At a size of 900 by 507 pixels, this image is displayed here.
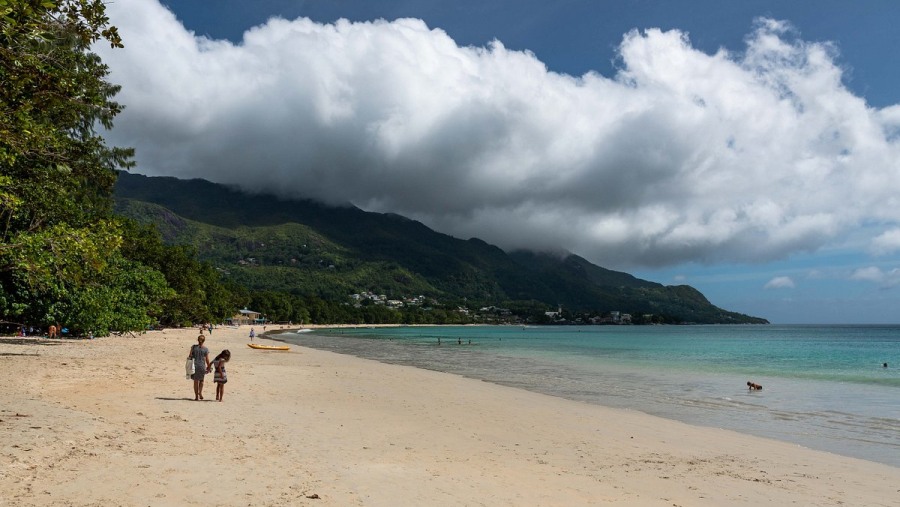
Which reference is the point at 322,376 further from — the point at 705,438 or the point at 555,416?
the point at 705,438

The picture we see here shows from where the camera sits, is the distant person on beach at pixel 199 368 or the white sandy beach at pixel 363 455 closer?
the white sandy beach at pixel 363 455

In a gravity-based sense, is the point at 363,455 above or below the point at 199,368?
below

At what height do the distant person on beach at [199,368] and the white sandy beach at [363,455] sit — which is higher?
the distant person on beach at [199,368]

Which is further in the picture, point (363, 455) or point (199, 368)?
point (199, 368)

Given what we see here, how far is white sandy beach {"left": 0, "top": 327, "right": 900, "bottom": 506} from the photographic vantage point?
295 inches

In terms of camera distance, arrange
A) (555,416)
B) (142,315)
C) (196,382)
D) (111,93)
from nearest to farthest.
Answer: (196,382) < (555,416) < (111,93) < (142,315)

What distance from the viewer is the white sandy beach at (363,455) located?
7.49 meters

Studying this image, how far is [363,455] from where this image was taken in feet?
33.5

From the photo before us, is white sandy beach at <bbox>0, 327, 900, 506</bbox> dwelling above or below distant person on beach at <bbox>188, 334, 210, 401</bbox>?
below

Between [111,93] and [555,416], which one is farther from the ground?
[111,93]

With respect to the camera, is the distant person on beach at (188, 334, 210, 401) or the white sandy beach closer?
the white sandy beach

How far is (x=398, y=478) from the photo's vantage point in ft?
28.5

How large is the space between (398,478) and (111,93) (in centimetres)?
2775

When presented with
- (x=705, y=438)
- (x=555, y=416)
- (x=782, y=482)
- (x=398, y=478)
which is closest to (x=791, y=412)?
(x=705, y=438)
